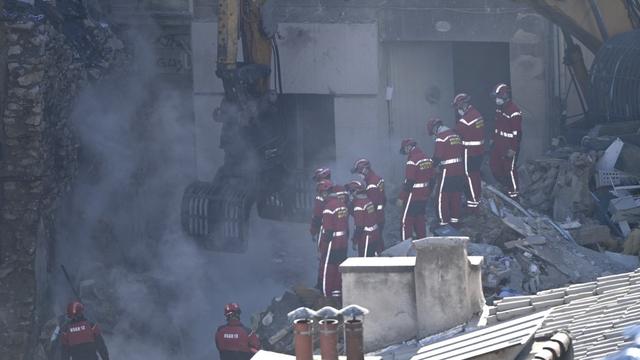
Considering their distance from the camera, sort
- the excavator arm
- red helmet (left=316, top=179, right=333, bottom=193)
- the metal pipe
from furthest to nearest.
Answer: the metal pipe < the excavator arm < red helmet (left=316, top=179, right=333, bottom=193)

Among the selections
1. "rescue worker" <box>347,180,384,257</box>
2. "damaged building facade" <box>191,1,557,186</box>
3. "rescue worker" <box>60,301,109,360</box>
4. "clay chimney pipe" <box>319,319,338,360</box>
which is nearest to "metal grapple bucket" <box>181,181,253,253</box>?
"rescue worker" <box>347,180,384,257</box>

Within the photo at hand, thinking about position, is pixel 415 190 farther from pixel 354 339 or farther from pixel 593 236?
pixel 354 339

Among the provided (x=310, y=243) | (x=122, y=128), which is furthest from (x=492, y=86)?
(x=122, y=128)

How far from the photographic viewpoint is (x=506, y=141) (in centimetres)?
2069

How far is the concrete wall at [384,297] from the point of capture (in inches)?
488

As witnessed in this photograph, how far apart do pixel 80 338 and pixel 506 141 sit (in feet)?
23.5

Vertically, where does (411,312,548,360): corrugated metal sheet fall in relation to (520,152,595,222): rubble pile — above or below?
below

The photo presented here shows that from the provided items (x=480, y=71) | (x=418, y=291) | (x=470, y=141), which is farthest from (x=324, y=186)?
(x=418, y=291)

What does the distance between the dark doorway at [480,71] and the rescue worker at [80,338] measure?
9.43 m

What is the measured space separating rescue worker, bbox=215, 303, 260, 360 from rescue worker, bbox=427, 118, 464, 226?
4.37 m

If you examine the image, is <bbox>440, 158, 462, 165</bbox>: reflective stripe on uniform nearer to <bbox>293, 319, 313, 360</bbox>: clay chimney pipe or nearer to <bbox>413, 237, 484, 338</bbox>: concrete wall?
<bbox>413, 237, 484, 338</bbox>: concrete wall

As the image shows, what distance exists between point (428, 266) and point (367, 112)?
11.7 meters

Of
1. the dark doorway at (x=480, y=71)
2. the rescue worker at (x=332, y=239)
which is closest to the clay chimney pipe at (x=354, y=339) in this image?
the rescue worker at (x=332, y=239)

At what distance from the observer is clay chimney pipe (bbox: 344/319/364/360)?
32.4 ft
